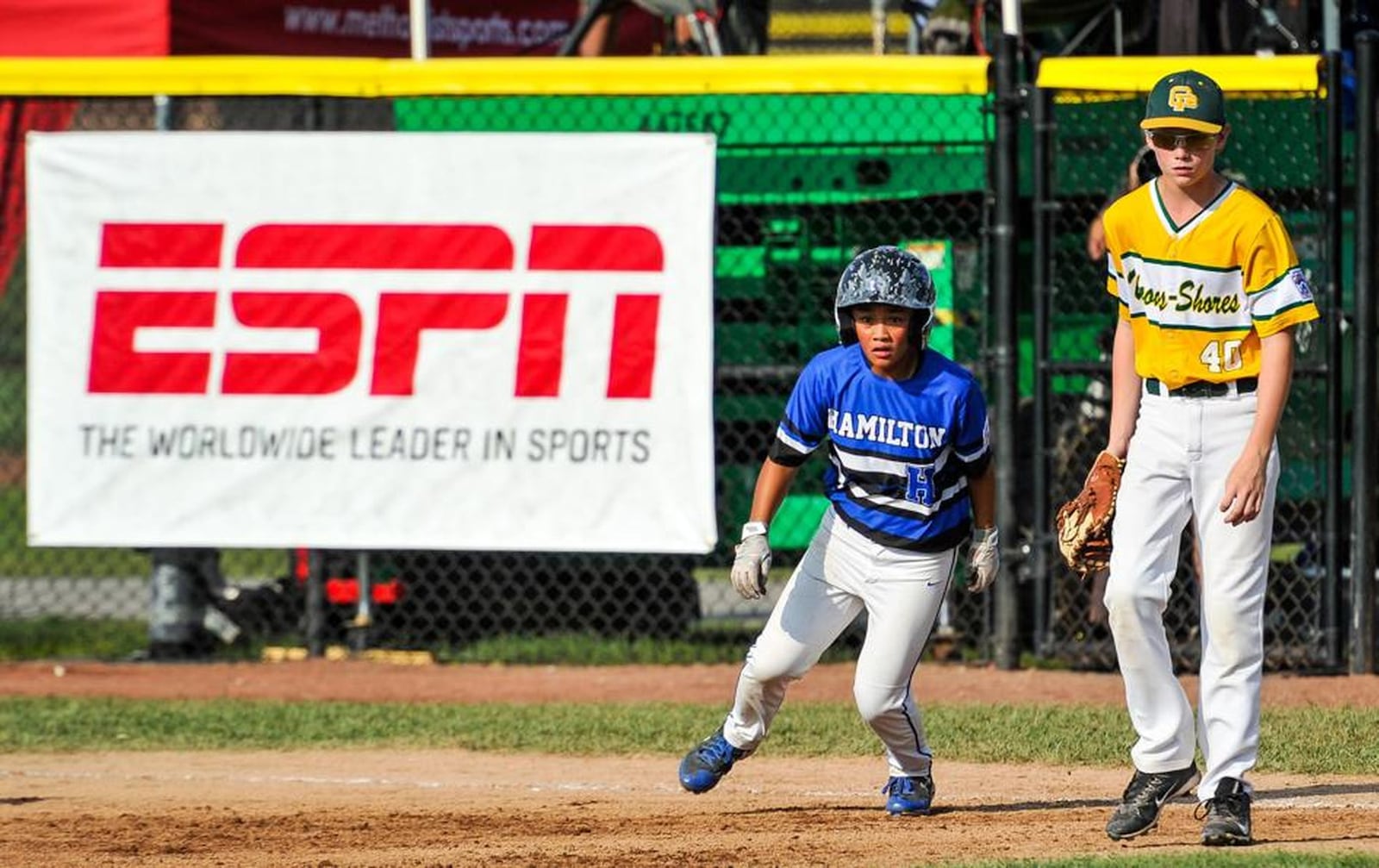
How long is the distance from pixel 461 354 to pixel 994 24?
4.35 meters

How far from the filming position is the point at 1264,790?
6.75 metres

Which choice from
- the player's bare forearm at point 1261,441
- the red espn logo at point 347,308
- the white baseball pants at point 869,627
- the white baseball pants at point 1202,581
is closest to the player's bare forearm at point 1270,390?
the player's bare forearm at point 1261,441

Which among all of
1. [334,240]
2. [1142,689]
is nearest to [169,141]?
[334,240]

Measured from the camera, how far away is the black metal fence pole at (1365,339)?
9133 millimetres

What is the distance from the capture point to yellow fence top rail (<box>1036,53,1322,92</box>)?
9203 millimetres

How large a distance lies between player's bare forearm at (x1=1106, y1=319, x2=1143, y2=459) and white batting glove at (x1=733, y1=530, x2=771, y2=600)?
1.03 meters

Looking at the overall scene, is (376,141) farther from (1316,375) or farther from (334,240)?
(1316,375)

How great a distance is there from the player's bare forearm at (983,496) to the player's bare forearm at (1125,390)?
46 centimetres

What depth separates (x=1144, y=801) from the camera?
5.86 metres

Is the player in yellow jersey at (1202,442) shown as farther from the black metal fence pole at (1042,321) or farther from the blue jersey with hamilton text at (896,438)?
the black metal fence pole at (1042,321)

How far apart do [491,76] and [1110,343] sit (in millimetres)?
3026

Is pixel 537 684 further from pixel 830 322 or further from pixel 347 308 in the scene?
pixel 830 322

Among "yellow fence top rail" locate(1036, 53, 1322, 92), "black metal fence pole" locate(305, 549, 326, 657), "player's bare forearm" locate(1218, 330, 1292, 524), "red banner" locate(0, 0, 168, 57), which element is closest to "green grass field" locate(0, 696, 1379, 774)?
"black metal fence pole" locate(305, 549, 326, 657)

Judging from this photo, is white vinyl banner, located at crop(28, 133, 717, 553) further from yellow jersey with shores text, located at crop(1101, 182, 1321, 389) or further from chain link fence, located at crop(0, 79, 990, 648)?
yellow jersey with shores text, located at crop(1101, 182, 1321, 389)
